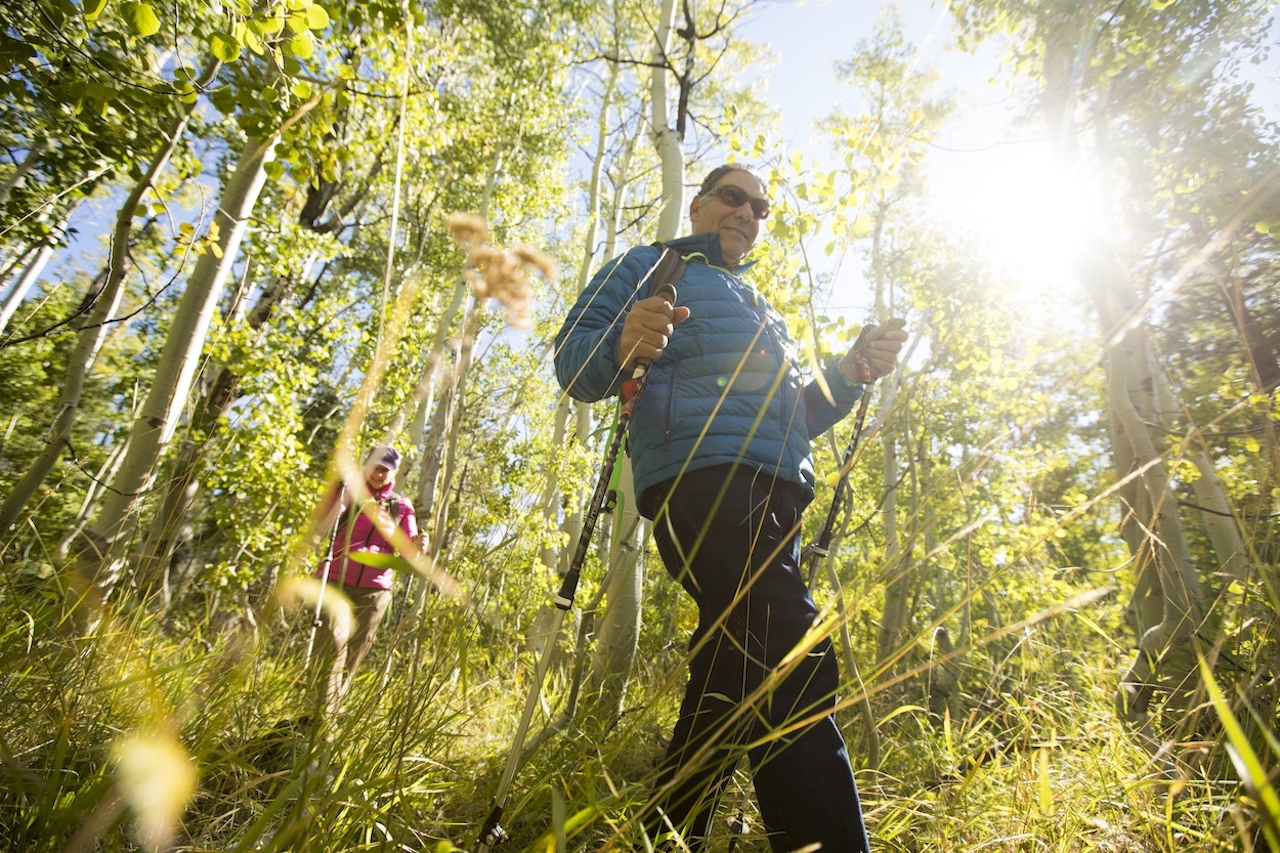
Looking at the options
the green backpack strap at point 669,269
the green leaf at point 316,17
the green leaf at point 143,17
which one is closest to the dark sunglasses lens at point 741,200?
the green backpack strap at point 669,269

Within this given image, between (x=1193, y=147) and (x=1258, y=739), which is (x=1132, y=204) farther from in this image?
(x=1258, y=739)

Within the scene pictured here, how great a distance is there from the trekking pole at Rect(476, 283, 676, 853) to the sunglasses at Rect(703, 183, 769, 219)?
88cm

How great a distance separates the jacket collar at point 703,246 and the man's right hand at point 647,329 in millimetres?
698

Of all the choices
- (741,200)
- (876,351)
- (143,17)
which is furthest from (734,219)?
(143,17)

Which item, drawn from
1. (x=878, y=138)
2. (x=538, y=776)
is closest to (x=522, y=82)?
(x=878, y=138)

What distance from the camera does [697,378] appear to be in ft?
5.34

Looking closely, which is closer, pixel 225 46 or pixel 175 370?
pixel 225 46

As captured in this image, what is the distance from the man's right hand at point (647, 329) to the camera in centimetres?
131

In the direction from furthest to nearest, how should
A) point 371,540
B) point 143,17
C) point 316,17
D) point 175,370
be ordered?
point 371,540 < point 175,370 < point 316,17 < point 143,17

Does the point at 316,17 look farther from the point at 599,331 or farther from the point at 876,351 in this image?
the point at 876,351

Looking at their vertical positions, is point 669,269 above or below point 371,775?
above

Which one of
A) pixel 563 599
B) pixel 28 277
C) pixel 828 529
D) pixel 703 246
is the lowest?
pixel 563 599

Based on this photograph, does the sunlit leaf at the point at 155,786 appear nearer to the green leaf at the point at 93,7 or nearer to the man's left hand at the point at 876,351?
the green leaf at the point at 93,7

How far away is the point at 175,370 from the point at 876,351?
2950mm
